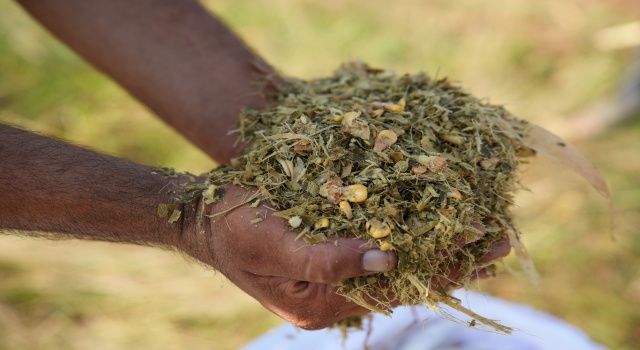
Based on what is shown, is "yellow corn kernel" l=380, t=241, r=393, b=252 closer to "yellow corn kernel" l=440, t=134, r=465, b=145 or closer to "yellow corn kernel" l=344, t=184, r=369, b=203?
"yellow corn kernel" l=344, t=184, r=369, b=203

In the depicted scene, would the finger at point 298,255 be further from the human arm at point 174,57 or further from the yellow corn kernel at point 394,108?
the human arm at point 174,57

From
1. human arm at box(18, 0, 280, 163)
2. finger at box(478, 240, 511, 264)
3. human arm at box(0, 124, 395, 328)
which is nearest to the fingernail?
human arm at box(0, 124, 395, 328)

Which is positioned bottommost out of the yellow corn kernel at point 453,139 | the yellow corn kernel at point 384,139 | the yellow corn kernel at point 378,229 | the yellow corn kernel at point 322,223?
the yellow corn kernel at point 378,229

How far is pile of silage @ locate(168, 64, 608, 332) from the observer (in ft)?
3.64

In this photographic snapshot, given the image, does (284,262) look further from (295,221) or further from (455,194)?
(455,194)

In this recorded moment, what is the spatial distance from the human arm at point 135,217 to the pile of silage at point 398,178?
0.06 metres

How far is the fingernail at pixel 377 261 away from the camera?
3.51 feet

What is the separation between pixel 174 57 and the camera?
1.67m

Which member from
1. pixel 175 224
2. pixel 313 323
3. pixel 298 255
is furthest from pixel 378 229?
pixel 175 224

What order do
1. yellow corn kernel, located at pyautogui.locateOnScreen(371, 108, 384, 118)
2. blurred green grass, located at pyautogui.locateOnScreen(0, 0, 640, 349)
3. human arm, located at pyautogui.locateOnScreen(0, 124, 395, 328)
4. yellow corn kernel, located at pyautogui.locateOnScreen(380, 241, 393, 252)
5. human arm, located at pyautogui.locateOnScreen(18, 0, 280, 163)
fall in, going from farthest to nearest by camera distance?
blurred green grass, located at pyautogui.locateOnScreen(0, 0, 640, 349) → human arm, located at pyautogui.locateOnScreen(18, 0, 280, 163) → yellow corn kernel, located at pyautogui.locateOnScreen(371, 108, 384, 118) → human arm, located at pyautogui.locateOnScreen(0, 124, 395, 328) → yellow corn kernel, located at pyautogui.locateOnScreen(380, 241, 393, 252)

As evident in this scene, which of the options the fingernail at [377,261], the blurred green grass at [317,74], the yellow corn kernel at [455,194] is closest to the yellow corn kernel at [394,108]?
the yellow corn kernel at [455,194]

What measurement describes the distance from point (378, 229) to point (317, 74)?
9.91 feet

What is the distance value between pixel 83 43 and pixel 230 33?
37 centimetres

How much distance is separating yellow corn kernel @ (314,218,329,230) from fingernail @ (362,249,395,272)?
0.08m
